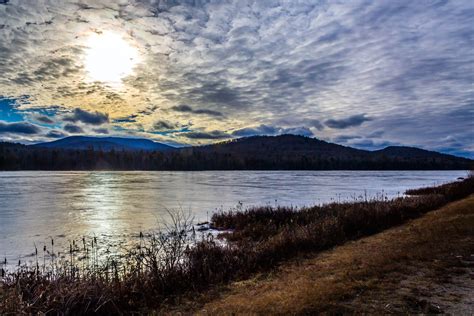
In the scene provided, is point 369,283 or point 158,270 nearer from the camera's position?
point 369,283

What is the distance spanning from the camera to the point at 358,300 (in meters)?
6.19

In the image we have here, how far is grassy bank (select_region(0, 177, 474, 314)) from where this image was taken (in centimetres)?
Result: 616

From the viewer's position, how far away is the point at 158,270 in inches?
308

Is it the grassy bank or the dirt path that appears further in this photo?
the grassy bank

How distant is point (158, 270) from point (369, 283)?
4.56m

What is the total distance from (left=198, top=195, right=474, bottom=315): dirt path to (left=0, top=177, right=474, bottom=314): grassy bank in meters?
0.69

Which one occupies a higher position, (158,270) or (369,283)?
(158,270)

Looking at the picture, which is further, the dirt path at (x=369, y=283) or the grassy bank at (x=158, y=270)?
the grassy bank at (x=158, y=270)

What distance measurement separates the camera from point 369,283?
7.06m

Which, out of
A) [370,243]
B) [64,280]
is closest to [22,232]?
[64,280]

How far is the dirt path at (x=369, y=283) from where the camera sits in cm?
594

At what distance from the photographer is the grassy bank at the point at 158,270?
20.2ft

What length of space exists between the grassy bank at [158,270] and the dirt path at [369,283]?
2.27ft

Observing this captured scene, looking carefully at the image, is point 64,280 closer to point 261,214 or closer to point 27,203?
point 261,214
